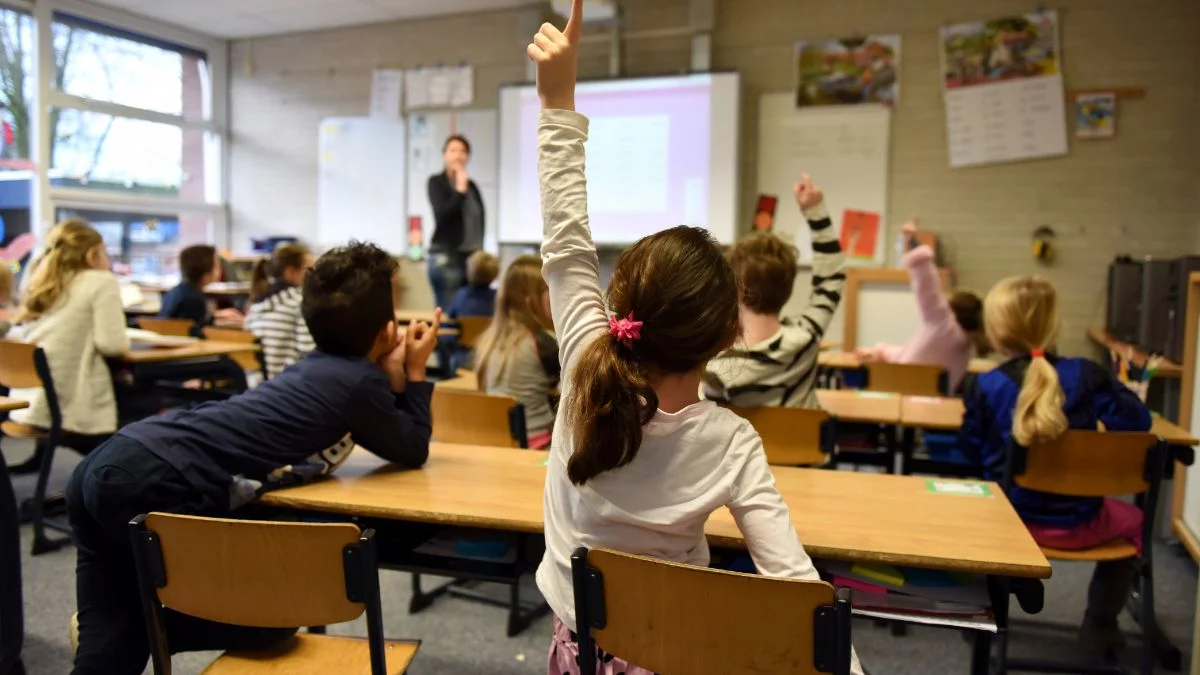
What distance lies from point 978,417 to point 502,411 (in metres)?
1.30

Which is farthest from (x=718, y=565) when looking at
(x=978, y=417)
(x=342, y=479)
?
(x=978, y=417)

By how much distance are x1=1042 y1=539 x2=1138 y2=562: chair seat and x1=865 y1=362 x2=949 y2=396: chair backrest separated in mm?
1148

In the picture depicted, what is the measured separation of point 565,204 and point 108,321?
8.68 ft

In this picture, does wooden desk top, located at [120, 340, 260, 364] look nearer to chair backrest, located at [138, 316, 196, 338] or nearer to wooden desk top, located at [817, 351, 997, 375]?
chair backrest, located at [138, 316, 196, 338]

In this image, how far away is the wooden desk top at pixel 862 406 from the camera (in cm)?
254

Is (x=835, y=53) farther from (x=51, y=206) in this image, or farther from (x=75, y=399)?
(x=51, y=206)

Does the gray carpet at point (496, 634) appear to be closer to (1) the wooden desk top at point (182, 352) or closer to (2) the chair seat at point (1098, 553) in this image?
(2) the chair seat at point (1098, 553)

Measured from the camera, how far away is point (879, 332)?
5.38m

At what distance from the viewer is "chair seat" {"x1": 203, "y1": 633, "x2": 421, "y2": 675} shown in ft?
4.58

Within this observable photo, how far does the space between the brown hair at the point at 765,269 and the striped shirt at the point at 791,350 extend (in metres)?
0.07

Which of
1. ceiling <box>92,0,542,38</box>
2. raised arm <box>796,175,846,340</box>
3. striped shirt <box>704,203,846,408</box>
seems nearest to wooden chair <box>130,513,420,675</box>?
striped shirt <box>704,203,846,408</box>

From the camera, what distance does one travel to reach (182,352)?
3.36m

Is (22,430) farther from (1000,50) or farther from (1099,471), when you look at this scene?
(1000,50)

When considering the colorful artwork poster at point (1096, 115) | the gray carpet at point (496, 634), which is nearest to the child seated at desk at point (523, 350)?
the gray carpet at point (496, 634)
